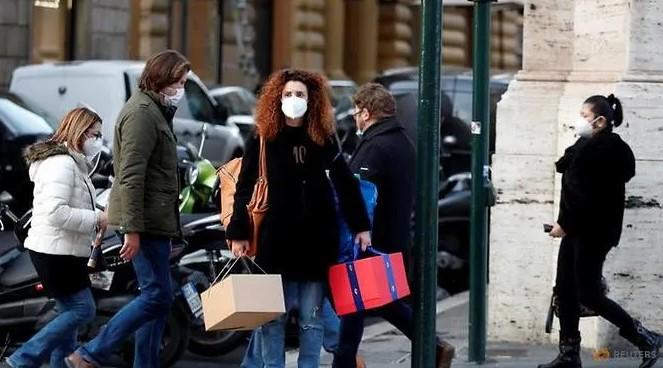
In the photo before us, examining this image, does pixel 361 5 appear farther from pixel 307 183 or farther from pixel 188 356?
pixel 307 183

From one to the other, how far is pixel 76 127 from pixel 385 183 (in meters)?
1.65

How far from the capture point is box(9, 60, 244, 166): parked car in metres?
19.9

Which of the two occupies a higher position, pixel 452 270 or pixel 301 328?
pixel 301 328

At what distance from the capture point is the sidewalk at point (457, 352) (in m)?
10.4

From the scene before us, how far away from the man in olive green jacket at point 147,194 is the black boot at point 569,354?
225 cm

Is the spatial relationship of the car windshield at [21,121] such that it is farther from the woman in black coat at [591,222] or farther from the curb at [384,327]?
the woman in black coat at [591,222]

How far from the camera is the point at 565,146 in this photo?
11.0 m

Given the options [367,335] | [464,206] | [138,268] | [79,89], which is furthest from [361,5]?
[138,268]

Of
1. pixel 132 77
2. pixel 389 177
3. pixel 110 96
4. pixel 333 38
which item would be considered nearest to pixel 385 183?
pixel 389 177

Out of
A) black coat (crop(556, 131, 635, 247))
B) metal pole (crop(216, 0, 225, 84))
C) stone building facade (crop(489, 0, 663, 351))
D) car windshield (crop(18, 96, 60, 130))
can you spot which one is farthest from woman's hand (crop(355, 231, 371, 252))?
metal pole (crop(216, 0, 225, 84))

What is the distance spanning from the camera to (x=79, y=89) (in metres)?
20.2

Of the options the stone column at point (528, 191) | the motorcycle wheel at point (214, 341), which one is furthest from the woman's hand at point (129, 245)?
the stone column at point (528, 191)

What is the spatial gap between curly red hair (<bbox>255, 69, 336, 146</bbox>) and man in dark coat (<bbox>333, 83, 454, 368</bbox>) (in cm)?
112

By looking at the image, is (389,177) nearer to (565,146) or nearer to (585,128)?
(585,128)
